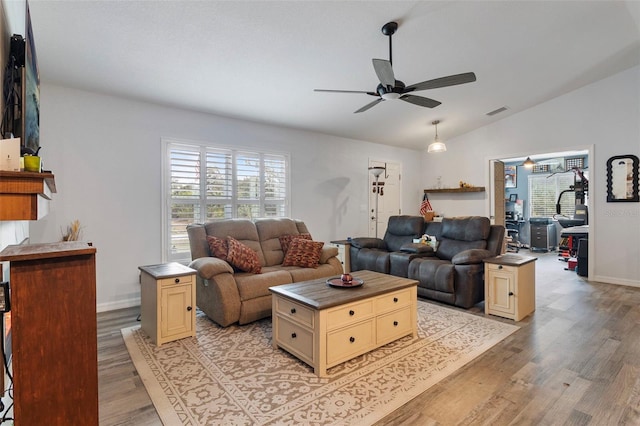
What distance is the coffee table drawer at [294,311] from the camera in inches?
95.5

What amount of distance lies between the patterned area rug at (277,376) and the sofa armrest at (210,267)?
1.84ft

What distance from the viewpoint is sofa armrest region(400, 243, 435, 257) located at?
4.46 metres

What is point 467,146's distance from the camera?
6965 mm

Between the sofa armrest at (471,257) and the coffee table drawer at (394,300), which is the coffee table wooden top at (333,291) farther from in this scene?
the sofa armrest at (471,257)

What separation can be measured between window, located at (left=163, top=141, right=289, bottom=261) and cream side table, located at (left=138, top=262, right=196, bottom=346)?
1.34 meters

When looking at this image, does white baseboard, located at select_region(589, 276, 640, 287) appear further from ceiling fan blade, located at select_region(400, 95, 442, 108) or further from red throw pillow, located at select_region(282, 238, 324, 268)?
red throw pillow, located at select_region(282, 238, 324, 268)

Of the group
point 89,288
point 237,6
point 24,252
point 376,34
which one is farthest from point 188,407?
point 376,34

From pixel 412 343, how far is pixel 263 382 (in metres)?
1.36

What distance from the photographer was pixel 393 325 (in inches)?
112

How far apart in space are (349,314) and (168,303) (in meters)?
1.61

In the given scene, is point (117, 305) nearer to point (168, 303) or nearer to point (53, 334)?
point (168, 303)

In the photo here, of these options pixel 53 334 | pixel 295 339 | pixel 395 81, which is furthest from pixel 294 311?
pixel 395 81

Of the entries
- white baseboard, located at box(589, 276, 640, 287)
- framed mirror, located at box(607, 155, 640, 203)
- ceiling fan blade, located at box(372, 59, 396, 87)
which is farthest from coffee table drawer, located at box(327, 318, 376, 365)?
framed mirror, located at box(607, 155, 640, 203)

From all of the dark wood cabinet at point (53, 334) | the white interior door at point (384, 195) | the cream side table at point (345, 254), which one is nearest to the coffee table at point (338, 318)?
the dark wood cabinet at point (53, 334)
